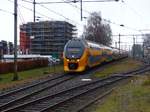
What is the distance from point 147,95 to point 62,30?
70.1 meters

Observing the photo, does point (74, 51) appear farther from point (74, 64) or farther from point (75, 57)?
point (74, 64)

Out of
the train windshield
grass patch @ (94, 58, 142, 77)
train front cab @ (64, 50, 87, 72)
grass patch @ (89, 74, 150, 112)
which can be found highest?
the train windshield

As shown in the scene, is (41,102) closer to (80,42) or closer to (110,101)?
(110,101)

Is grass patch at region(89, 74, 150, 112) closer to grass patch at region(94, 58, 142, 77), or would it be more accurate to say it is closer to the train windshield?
grass patch at region(94, 58, 142, 77)

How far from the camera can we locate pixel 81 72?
4266 cm

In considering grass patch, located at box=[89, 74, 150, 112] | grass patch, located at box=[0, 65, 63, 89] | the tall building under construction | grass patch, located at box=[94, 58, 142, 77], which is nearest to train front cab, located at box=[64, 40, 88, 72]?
grass patch, located at box=[94, 58, 142, 77]

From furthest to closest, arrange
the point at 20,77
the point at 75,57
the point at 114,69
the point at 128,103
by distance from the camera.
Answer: the point at 114,69, the point at 75,57, the point at 20,77, the point at 128,103

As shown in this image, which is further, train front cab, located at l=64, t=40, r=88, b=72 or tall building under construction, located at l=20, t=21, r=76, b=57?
tall building under construction, located at l=20, t=21, r=76, b=57

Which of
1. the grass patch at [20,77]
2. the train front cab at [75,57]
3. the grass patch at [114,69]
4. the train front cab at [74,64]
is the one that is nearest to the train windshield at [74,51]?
the train front cab at [75,57]

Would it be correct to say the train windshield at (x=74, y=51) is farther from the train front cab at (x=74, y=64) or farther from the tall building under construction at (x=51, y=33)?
the tall building under construction at (x=51, y=33)

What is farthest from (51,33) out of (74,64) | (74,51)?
(74,64)

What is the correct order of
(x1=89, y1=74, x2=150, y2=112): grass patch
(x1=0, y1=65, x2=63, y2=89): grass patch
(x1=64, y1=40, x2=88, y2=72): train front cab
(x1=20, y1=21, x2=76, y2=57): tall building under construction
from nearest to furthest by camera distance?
(x1=89, y1=74, x2=150, y2=112): grass patch
(x1=0, y1=65, x2=63, y2=89): grass patch
(x1=64, y1=40, x2=88, y2=72): train front cab
(x1=20, y1=21, x2=76, y2=57): tall building under construction

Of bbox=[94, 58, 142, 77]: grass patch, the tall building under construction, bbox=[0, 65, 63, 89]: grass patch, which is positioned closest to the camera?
bbox=[0, 65, 63, 89]: grass patch

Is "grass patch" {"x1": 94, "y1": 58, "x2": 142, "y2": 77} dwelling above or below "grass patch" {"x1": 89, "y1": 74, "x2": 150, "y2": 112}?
below
